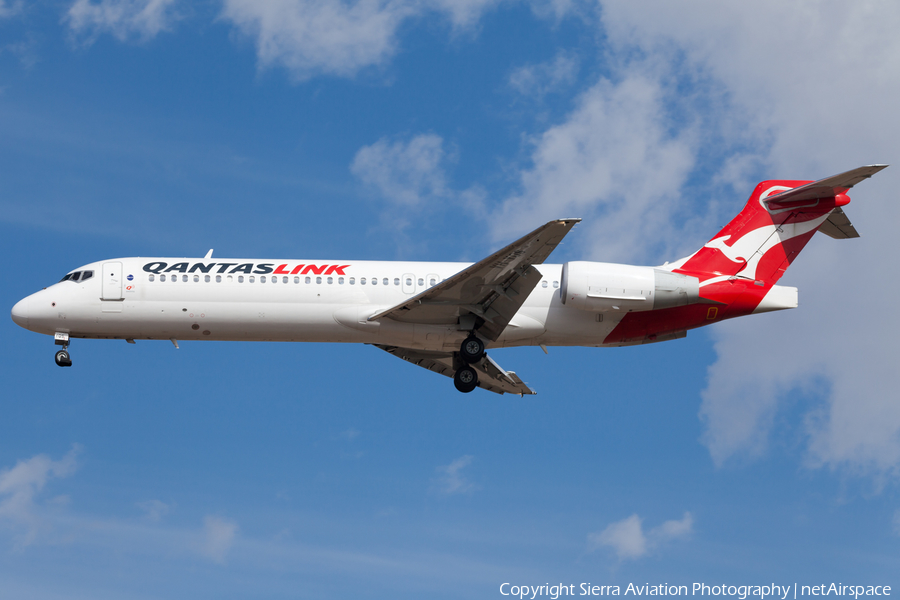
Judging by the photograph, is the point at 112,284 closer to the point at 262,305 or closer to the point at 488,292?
the point at 262,305

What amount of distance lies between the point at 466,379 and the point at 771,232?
34.1 ft

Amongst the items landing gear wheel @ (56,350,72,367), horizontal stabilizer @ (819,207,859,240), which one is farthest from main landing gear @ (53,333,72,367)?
horizontal stabilizer @ (819,207,859,240)

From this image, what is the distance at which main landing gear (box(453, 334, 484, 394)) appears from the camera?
26828 mm

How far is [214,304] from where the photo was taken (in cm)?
2650

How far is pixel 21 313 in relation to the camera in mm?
27109

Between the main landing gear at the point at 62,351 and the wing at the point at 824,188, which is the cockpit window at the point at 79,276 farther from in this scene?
the wing at the point at 824,188

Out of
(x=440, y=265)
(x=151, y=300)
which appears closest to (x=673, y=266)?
(x=440, y=265)

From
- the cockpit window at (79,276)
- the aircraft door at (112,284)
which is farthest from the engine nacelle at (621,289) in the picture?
the cockpit window at (79,276)

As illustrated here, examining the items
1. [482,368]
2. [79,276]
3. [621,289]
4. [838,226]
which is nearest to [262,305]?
[79,276]

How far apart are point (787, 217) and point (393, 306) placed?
40.8 feet

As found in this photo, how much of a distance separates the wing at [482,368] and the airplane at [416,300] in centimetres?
349

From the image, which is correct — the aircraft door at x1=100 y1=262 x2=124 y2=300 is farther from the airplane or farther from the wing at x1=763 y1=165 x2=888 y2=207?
the wing at x1=763 y1=165 x2=888 y2=207

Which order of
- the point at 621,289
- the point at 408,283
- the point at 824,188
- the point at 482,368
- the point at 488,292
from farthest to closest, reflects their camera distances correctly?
1. the point at 482,368
2. the point at 408,283
3. the point at 824,188
4. the point at 488,292
5. the point at 621,289

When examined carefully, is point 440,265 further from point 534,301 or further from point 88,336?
point 88,336
